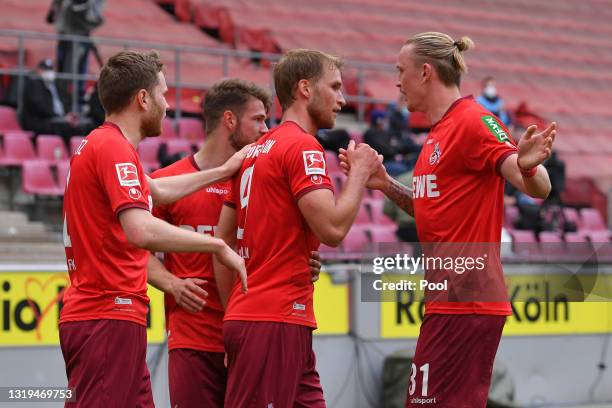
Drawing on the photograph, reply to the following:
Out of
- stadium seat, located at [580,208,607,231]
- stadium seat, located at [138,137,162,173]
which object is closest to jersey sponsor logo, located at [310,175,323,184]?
stadium seat, located at [138,137,162,173]

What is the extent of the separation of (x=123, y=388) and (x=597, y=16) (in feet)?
71.7

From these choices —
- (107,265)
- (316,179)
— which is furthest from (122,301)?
(316,179)

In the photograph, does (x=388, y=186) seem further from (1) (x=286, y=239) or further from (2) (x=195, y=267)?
(2) (x=195, y=267)

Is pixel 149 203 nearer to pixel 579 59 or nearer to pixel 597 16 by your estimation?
pixel 579 59

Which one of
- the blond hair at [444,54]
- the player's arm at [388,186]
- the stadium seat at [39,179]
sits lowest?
the player's arm at [388,186]

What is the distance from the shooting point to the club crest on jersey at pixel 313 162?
15.9ft

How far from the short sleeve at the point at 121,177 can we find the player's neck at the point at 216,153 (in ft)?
3.93

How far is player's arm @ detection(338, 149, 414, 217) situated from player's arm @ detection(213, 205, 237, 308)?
0.61 m

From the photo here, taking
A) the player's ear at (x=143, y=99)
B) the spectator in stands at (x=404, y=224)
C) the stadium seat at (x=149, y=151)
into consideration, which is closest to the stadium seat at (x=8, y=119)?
the stadium seat at (x=149, y=151)

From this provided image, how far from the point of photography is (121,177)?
466 cm

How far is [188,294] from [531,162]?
181 centimetres

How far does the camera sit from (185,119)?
14.1 metres

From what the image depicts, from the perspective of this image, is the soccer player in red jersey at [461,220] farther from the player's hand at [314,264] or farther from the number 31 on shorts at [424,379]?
the player's hand at [314,264]

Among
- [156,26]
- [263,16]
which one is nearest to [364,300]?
[156,26]
